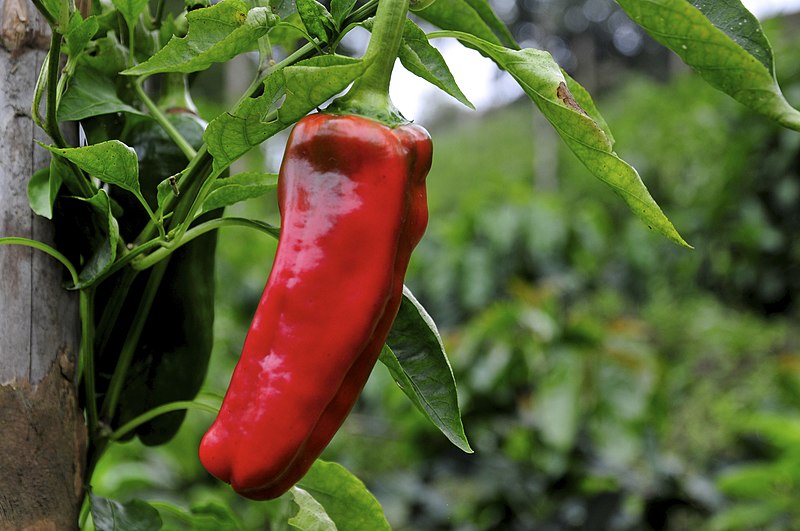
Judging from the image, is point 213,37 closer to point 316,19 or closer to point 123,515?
point 316,19

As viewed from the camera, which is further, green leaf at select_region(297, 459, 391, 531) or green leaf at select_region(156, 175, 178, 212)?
green leaf at select_region(297, 459, 391, 531)

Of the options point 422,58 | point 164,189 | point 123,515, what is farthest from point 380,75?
point 123,515

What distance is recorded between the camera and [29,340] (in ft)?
1.92

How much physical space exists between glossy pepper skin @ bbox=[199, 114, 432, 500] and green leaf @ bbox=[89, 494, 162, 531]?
146 millimetres

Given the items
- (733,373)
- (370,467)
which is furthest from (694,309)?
(370,467)

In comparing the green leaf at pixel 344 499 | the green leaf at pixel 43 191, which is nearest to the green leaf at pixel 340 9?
the green leaf at pixel 43 191

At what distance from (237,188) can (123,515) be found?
0.84 ft

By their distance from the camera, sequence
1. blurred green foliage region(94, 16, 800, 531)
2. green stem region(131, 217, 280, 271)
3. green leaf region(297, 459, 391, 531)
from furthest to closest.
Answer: blurred green foliage region(94, 16, 800, 531)
green leaf region(297, 459, 391, 531)
green stem region(131, 217, 280, 271)

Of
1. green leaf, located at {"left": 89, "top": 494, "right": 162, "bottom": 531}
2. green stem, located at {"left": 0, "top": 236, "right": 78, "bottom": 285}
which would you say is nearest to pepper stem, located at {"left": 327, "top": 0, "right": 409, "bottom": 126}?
green stem, located at {"left": 0, "top": 236, "right": 78, "bottom": 285}

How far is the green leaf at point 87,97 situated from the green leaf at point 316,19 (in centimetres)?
17

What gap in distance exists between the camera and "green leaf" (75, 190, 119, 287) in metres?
0.55

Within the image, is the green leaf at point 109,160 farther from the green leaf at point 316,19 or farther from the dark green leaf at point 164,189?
the green leaf at point 316,19

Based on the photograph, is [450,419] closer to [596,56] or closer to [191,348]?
[191,348]

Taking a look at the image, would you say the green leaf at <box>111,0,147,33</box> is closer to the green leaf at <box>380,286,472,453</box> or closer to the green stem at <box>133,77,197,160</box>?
the green stem at <box>133,77,197,160</box>
